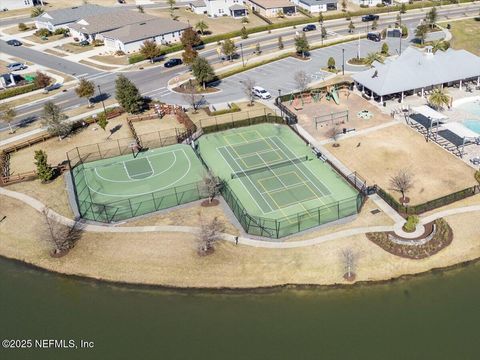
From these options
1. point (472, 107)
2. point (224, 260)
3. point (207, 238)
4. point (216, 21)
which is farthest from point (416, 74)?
point (216, 21)

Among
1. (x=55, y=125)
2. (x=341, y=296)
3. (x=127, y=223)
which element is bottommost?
(x=341, y=296)

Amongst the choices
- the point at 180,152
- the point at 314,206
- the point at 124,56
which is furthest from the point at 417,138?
the point at 124,56

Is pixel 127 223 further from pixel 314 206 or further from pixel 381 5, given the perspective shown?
pixel 381 5

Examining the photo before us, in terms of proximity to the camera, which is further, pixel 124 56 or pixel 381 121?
pixel 124 56

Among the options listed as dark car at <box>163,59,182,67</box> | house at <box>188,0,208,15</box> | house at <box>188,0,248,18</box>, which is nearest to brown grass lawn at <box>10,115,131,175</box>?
dark car at <box>163,59,182,67</box>

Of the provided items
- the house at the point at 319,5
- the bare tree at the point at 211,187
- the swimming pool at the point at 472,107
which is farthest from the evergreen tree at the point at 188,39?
the swimming pool at the point at 472,107

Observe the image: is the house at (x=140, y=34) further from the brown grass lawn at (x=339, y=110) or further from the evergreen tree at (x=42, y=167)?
the evergreen tree at (x=42, y=167)
